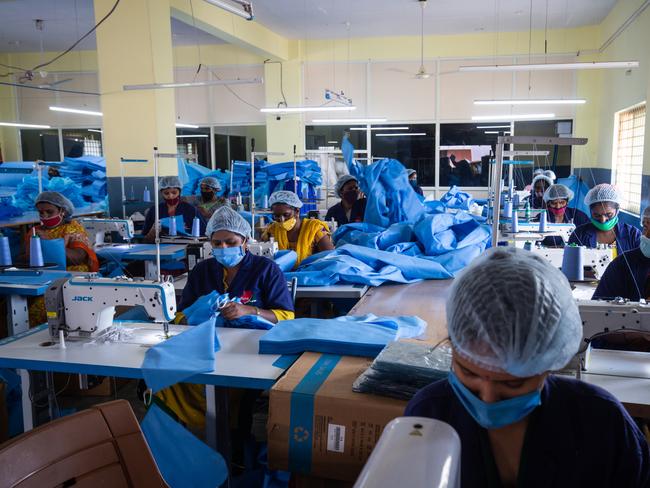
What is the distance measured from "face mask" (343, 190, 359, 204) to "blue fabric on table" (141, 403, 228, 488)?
4216 millimetres

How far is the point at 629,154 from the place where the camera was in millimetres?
8375

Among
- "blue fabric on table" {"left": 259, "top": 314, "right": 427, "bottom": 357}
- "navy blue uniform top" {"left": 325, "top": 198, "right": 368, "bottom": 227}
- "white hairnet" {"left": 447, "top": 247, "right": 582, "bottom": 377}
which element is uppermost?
"white hairnet" {"left": 447, "top": 247, "right": 582, "bottom": 377}

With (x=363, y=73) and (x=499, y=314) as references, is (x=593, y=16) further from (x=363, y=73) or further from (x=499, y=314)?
(x=499, y=314)

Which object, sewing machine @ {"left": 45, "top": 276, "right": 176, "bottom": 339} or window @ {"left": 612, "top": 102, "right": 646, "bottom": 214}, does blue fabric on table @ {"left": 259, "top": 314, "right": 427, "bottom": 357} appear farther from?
window @ {"left": 612, "top": 102, "right": 646, "bottom": 214}

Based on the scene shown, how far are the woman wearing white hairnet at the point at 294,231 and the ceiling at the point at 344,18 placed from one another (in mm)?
5502

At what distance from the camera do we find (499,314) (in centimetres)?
100

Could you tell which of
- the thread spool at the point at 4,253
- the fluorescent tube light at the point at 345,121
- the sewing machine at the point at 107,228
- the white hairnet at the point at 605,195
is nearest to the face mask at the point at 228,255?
the thread spool at the point at 4,253

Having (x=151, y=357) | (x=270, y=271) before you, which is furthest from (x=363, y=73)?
(x=151, y=357)

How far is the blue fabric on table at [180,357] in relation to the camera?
6.57 feet

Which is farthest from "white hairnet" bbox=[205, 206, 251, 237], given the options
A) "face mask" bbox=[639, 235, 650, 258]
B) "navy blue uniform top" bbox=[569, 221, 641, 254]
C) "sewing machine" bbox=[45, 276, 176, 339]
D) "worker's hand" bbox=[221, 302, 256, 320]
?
"navy blue uniform top" bbox=[569, 221, 641, 254]

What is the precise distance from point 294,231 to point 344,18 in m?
6.63

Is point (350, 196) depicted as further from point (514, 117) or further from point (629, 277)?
point (514, 117)

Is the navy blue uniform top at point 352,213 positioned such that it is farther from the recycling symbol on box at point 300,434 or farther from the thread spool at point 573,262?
the recycling symbol on box at point 300,434

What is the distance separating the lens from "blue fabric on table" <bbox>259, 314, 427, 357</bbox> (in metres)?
2.12
